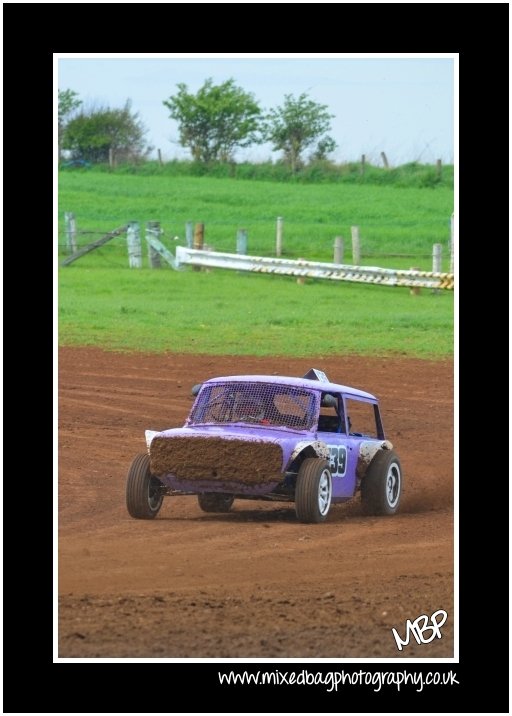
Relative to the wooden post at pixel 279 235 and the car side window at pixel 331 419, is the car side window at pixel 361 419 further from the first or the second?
the wooden post at pixel 279 235

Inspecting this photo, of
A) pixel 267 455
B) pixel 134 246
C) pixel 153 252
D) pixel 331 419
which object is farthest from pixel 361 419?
pixel 134 246

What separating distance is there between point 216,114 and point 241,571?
28.6 m

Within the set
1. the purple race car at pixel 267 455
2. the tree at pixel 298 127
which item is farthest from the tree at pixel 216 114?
the purple race car at pixel 267 455

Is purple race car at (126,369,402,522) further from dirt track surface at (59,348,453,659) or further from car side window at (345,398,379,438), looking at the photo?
car side window at (345,398,379,438)

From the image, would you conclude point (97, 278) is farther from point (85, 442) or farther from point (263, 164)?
point (85, 442)

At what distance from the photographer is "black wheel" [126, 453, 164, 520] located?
12.0 m

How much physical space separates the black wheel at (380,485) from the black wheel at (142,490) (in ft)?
6.80

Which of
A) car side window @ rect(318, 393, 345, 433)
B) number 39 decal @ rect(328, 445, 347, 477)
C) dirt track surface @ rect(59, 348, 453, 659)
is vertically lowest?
dirt track surface @ rect(59, 348, 453, 659)

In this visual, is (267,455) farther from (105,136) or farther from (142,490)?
(105,136)

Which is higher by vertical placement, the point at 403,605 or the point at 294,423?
the point at 294,423

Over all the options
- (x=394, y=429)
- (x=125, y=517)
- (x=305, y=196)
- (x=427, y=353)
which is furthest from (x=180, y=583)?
(x=305, y=196)

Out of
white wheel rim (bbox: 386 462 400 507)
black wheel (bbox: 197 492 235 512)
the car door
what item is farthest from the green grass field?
black wheel (bbox: 197 492 235 512)

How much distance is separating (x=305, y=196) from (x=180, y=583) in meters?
33.9
